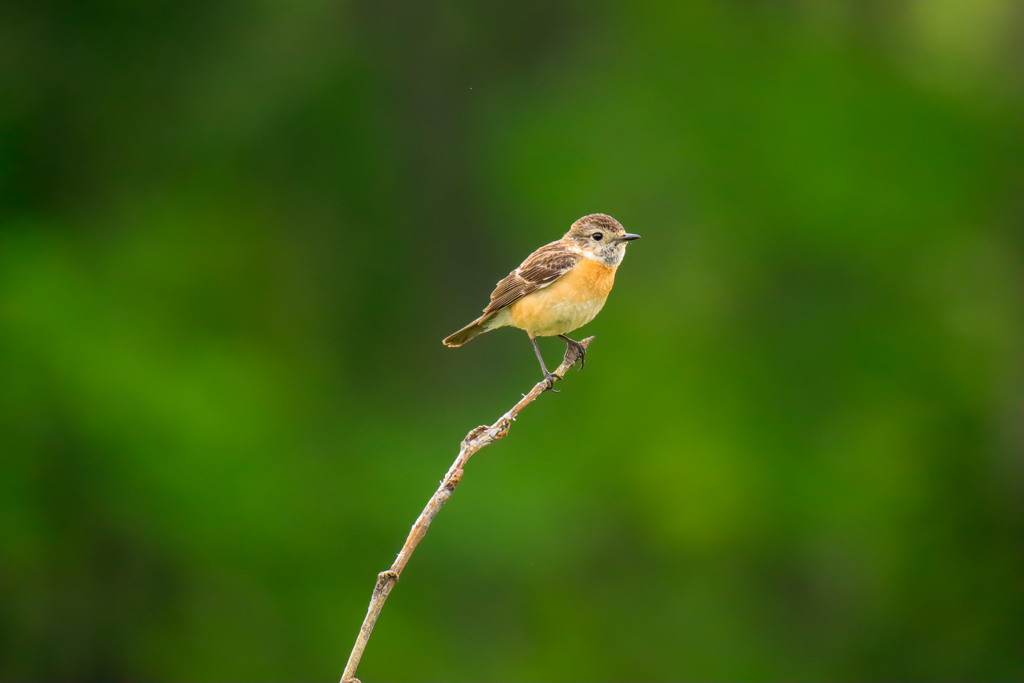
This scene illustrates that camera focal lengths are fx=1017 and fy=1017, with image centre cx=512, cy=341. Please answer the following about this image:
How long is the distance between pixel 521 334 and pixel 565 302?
6735mm

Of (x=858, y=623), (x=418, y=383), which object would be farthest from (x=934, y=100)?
(x=418, y=383)

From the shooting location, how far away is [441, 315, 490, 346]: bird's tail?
6.36 meters

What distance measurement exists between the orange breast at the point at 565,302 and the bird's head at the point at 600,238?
0.49 ft

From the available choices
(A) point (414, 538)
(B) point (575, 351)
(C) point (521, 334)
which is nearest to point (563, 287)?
(B) point (575, 351)

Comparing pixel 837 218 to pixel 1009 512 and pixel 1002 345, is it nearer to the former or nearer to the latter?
pixel 1002 345

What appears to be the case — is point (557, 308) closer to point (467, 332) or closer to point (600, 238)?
point (600, 238)

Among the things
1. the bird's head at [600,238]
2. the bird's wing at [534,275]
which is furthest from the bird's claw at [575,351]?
the bird's head at [600,238]

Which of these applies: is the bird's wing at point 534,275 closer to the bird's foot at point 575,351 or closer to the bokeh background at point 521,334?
the bird's foot at point 575,351

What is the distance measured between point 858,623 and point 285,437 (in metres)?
7.39

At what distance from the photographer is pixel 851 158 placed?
12930 millimetres

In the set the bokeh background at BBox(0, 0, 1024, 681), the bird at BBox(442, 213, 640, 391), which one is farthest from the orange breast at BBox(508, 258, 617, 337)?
the bokeh background at BBox(0, 0, 1024, 681)

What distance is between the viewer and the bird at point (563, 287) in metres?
5.98

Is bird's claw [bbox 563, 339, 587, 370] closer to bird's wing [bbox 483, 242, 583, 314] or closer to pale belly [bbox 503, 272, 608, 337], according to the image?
pale belly [bbox 503, 272, 608, 337]

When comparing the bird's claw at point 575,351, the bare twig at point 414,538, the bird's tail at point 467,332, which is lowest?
the bare twig at point 414,538
